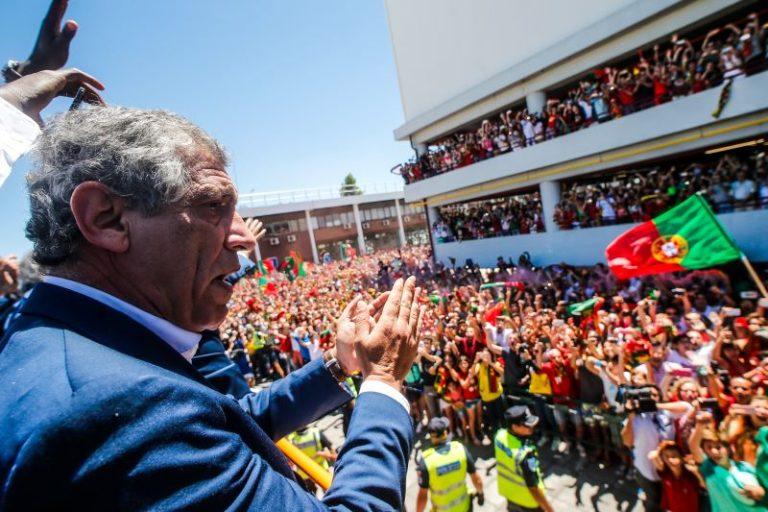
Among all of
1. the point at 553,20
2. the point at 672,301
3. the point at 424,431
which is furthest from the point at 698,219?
the point at 553,20

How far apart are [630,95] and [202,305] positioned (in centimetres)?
1358

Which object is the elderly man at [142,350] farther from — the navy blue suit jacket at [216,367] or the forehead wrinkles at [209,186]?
the navy blue suit jacket at [216,367]

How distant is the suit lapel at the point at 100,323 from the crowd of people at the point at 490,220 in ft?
50.1

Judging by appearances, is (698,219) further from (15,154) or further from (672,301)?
(15,154)

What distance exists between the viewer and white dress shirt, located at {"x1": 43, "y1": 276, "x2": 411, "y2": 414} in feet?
3.13

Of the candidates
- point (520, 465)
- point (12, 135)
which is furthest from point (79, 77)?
point (520, 465)

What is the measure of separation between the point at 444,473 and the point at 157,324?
154 inches

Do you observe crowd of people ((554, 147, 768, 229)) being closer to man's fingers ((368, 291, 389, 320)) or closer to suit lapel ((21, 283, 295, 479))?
man's fingers ((368, 291, 389, 320))

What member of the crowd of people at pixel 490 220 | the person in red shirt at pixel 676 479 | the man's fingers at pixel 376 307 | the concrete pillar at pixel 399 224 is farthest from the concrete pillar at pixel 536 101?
the concrete pillar at pixel 399 224

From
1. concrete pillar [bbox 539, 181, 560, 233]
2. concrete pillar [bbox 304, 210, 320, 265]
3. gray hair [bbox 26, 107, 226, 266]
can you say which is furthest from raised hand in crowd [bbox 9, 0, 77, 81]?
concrete pillar [bbox 304, 210, 320, 265]

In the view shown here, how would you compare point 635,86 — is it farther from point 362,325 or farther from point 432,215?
point 362,325

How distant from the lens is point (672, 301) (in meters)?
7.62

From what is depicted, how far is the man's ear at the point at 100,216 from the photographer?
99 cm

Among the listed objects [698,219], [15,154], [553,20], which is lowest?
[698,219]
